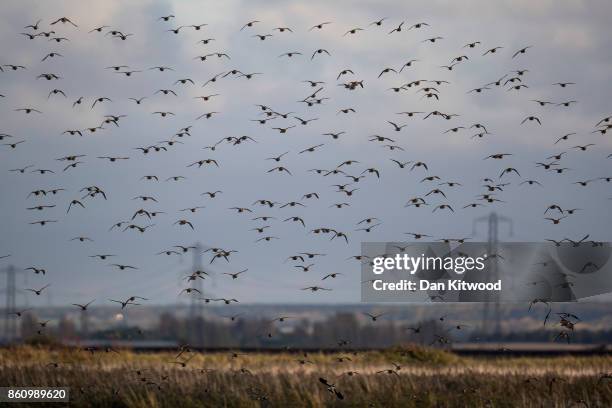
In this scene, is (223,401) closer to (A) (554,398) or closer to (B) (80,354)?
(A) (554,398)

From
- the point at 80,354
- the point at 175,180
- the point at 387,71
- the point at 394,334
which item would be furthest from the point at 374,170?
the point at 394,334

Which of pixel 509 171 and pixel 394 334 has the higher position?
pixel 509 171

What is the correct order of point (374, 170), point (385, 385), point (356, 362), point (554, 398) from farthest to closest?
point (356, 362)
point (385, 385)
point (554, 398)
point (374, 170)

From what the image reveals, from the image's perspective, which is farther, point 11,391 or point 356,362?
point 356,362

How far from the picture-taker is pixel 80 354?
152 ft

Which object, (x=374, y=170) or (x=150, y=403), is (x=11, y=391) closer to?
(x=150, y=403)

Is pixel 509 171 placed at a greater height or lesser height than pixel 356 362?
greater

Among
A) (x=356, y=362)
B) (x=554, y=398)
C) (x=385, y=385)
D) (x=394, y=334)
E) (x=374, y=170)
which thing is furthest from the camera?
(x=394, y=334)

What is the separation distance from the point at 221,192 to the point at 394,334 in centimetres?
12284

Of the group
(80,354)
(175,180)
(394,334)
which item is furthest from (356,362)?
(394,334)

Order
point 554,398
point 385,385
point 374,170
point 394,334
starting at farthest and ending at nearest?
point 394,334 < point 385,385 < point 554,398 < point 374,170

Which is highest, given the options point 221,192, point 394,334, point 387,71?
point 387,71

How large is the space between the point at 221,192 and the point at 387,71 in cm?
530

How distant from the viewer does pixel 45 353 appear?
4781cm
